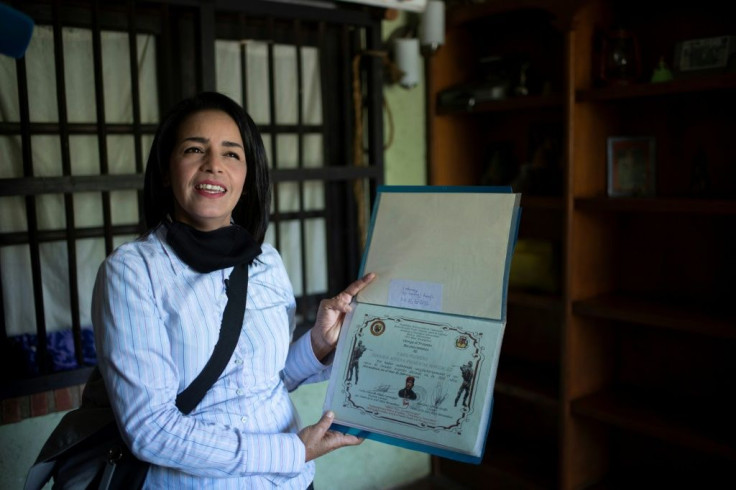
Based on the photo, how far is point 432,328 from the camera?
1329 mm

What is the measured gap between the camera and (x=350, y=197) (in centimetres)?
275

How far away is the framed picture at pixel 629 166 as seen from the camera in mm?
2494

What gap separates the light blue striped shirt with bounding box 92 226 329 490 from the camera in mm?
1130

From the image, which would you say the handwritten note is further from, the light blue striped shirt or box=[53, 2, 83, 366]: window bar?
box=[53, 2, 83, 366]: window bar

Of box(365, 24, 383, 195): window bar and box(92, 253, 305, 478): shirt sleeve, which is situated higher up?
box(365, 24, 383, 195): window bar

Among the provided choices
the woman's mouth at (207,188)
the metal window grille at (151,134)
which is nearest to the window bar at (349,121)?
the metal window grille at (151,134)

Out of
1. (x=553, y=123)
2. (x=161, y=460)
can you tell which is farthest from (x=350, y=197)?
(x=161, y=460)

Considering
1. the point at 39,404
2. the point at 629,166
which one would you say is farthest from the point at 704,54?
the point at 39,404

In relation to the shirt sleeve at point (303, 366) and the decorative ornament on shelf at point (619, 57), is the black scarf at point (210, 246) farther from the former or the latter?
the decorative ornament on shelf at point (619, 57)

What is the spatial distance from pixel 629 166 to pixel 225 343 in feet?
6.10

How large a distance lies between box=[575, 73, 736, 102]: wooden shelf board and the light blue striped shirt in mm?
1498

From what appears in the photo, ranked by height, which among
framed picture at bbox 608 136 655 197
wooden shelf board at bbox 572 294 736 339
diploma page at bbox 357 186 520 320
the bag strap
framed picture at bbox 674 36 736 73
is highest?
framed picture at bbox 674 36 736 73

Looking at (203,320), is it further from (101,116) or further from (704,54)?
(704,54)

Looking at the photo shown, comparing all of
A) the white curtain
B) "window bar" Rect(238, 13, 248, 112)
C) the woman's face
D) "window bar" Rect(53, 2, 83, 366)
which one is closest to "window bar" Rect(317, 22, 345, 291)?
"window bar" Rect(238, 13, 248, 112)
